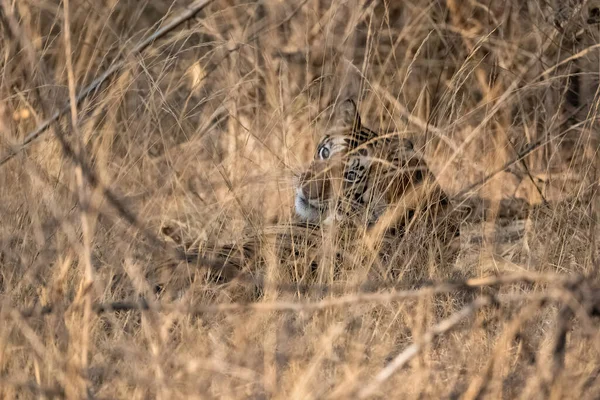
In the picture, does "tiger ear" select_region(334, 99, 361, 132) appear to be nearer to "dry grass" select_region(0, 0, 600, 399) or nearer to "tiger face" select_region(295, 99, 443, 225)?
"tiger face" select_region(295, 99, 443, 225)

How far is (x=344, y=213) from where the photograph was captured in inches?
112

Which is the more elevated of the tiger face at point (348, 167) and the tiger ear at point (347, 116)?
the tiger ear at point (347, 116)

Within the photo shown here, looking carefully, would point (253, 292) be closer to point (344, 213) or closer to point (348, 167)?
point (344, 213)

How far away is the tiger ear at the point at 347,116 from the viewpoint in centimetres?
346

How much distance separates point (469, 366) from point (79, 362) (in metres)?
0.86

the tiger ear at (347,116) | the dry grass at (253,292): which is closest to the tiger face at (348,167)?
the tiger ear at (347,116)

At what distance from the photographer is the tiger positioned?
2.57m

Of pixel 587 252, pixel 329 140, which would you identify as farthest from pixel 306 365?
pixel 329 140

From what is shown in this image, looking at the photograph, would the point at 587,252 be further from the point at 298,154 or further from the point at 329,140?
the point at 298,154

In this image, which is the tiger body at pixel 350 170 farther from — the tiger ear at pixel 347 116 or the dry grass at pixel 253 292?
the dry grass at pixel 253 292

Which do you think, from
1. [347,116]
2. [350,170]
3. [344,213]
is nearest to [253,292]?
[344,213]

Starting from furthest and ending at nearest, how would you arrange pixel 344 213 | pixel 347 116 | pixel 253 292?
1. pixel 347 116
2. pixel 344 213
3. pixel 253 292

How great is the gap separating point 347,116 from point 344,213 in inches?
29.5

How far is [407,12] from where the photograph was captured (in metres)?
5.16
